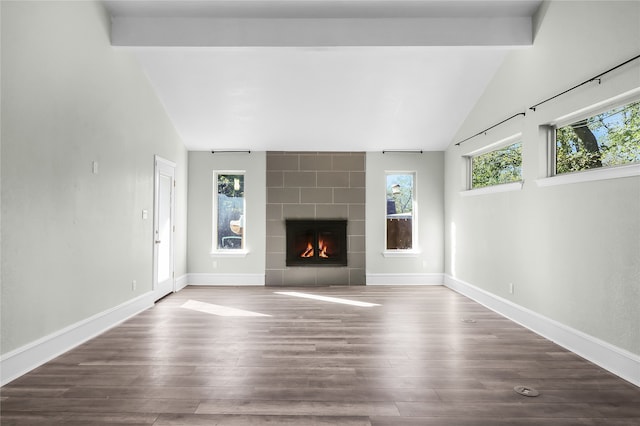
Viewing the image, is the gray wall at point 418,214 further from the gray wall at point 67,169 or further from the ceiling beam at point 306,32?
the gray wall at point 67,169

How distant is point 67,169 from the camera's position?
3447 millimetres

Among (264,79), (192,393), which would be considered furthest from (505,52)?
(192,393)

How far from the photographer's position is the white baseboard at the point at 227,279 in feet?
22.5

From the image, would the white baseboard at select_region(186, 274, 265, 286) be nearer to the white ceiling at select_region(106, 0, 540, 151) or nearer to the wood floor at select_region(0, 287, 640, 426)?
the wood floor at select_region(0, 287, 640, 426)

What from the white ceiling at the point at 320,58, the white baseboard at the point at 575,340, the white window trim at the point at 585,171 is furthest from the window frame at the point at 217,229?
the white window trim at the point at 585,171

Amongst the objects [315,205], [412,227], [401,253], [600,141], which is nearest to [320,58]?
[315,205]

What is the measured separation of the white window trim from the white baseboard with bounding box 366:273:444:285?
3.29 m

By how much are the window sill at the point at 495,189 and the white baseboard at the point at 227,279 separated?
3.85 m

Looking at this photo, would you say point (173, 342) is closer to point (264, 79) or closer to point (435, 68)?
point (264, 79)

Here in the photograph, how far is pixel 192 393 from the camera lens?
8.43ft

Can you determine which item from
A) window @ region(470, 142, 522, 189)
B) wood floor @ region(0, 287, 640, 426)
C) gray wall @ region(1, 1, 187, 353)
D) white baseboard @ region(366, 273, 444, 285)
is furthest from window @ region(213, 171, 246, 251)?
window @ region(470, 142, 522, 189)

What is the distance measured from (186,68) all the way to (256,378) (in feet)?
12.7

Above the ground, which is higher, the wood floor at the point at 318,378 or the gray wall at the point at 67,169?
the gray wall at the point at 67,169

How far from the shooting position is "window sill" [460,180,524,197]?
14.6 ft
